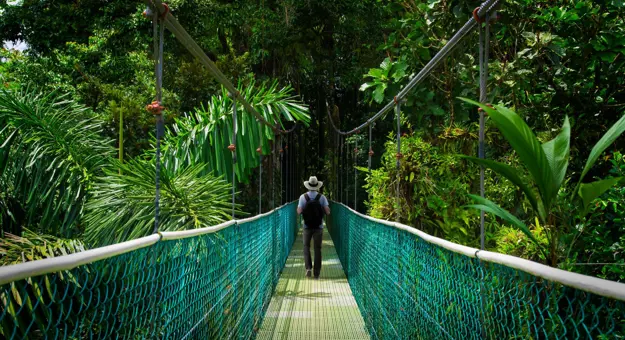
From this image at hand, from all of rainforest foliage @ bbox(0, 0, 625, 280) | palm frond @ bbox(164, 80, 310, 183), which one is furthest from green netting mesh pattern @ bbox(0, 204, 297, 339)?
palm frond @ bbox(164, 80, 310, 183)

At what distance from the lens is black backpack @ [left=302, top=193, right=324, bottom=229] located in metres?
7.61

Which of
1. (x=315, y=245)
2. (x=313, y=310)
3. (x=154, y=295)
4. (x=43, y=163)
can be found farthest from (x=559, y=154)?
(x=315, y=245)

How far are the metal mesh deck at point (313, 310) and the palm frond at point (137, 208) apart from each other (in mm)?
1020

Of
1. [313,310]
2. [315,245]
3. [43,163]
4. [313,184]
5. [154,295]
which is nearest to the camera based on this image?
[154,295]

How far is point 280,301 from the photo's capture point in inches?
236

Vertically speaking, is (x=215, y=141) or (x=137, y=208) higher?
(x=215, y=141)

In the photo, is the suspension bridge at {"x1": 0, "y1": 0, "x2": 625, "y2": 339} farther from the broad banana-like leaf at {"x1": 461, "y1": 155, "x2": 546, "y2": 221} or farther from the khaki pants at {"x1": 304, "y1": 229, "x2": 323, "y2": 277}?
the khaki pants at {"x1": 304, "y1": 229, "x2": 323, "y2": 277}

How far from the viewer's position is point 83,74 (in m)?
13.1

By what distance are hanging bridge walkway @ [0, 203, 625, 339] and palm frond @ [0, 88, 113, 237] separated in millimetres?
1246

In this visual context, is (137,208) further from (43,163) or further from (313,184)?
(313,184)

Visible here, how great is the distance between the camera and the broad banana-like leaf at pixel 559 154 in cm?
198

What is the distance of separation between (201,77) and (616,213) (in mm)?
8220

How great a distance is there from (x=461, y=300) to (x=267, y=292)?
394 centimetres

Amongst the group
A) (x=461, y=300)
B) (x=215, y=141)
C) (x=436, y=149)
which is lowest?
(x=461, y=300)
